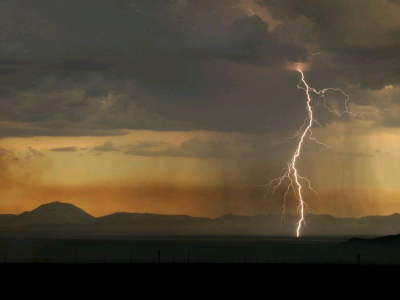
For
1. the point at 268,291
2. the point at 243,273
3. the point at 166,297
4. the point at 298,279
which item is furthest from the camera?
the point at 243,273

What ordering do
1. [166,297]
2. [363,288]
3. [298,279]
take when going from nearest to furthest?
[166,297] → [363,288] → [298,279]

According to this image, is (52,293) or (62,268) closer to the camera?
(52,293)

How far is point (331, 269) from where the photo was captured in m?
97.9

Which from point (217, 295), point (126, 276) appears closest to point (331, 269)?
point (126, 276)

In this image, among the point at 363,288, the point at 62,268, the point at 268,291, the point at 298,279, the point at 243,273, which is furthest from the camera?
the point at 62,268

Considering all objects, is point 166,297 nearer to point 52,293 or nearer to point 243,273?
point 52,293

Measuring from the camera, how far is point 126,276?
81938mm

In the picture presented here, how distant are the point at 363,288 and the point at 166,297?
2147cm

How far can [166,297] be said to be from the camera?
199ft

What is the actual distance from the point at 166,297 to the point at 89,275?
24095 mm

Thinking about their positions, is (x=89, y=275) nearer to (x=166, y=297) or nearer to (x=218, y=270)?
(x=218, y=270)

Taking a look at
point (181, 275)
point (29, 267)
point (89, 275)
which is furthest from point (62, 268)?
point (181, 275)

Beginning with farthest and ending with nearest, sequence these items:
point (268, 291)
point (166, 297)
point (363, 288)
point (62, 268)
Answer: point (62, 268), point (363, 288), point (268, 291), point (166, 297)

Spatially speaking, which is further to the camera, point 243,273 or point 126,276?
point 243,273
